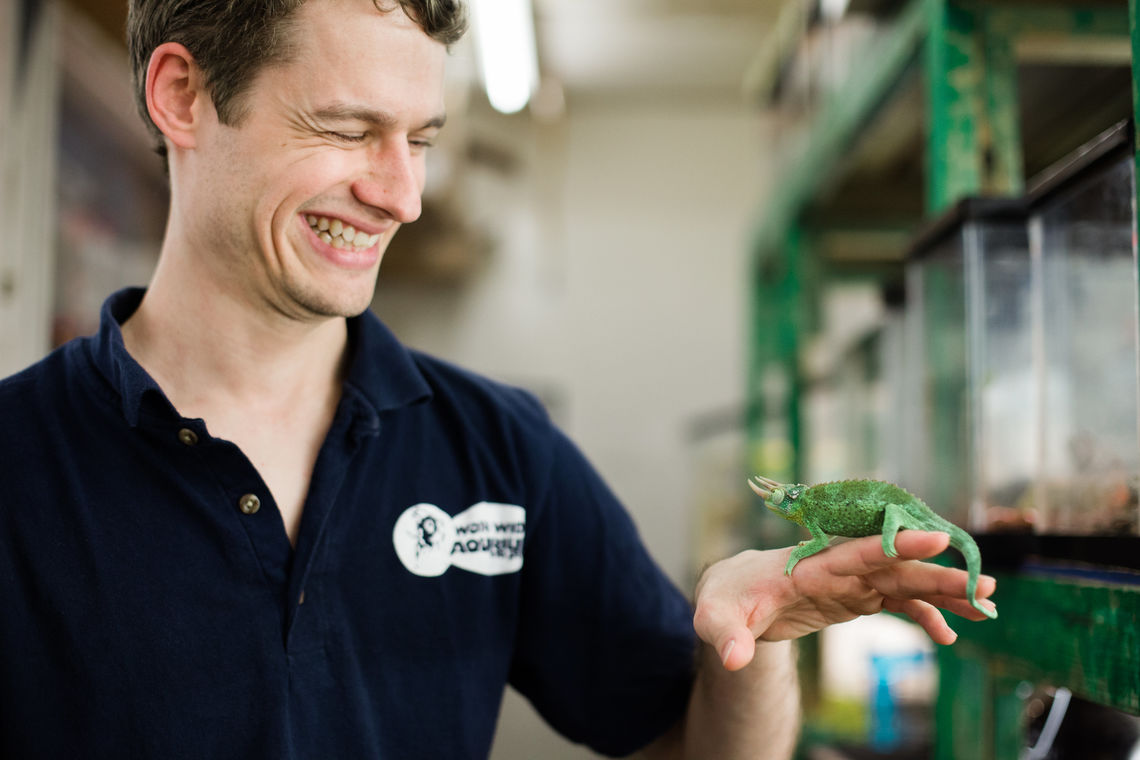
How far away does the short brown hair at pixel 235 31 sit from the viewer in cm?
138

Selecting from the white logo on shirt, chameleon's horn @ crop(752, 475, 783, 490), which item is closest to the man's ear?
the white logo on shirt

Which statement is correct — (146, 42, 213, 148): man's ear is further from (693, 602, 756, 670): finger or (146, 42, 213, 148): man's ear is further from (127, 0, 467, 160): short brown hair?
(693, 602, 756, 670): finger

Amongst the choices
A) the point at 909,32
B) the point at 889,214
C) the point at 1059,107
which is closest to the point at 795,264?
the point at 889,214

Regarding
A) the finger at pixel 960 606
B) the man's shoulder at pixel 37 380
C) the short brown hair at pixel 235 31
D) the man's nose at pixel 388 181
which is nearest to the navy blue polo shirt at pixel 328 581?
the man's shoulder at pixel 37 380

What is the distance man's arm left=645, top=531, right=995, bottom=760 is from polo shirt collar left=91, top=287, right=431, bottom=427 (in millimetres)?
612

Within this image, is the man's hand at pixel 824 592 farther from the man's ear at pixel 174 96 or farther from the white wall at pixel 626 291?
the white wall at pixel 626 291

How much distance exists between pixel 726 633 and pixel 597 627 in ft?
2.03

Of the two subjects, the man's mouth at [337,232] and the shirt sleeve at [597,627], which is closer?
the man's mouth at [337,232]

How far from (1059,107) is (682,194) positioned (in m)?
5.43

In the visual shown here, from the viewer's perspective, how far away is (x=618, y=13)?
21.3 ft

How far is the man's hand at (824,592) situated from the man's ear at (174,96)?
1.03 m

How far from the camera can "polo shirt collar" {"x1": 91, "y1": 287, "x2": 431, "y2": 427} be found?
138cm

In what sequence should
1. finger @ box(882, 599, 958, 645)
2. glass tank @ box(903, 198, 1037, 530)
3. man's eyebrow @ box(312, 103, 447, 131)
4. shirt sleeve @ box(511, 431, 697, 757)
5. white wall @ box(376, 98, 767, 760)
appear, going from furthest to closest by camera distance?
white wall @ box(376, 98, 767, 760), glass tank @ box(903, 198, 1037, 530), shirt sleeve @ box(511, 431, 697, 757), man's eyebrow @ box(312, 103, 447, 131), finger @ box(882, 599, 958, 645)

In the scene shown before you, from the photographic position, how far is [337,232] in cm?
143
